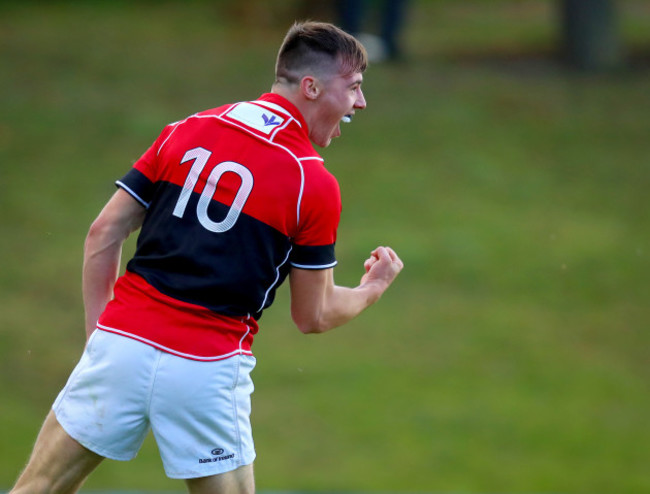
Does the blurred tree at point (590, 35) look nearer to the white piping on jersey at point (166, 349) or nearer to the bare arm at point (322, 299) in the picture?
the bare arm at point (322, 299)

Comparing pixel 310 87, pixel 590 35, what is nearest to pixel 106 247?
pixel 310 87

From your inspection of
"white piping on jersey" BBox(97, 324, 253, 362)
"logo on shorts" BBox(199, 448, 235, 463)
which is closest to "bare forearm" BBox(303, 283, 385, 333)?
"white piping on jersey" BBox(97, 324, 253, 362)

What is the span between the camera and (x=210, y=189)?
241cm

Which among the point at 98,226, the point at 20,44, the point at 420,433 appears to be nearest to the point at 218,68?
the point at 20,44

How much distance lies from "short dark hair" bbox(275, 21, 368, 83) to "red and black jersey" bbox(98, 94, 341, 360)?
0.52 feet

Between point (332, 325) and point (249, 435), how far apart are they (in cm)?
37

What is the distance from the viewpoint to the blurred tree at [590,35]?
41.4 ft

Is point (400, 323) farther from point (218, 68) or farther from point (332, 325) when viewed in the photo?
point (332, 325)

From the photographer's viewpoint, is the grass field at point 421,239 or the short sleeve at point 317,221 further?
the grass field at point 421,239

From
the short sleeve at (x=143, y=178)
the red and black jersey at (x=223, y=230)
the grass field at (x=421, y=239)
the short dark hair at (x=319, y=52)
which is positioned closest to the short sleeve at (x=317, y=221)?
the red and black jersey at (x=223, y=230)

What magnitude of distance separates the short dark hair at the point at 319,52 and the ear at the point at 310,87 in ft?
0.07

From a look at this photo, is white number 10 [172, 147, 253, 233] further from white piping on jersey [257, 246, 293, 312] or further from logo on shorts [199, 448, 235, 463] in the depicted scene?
logo on shorts [199, 448, 235, 463]

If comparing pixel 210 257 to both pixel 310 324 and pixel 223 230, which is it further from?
pixel 310 324

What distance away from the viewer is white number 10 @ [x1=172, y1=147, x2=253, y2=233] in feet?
7.86
